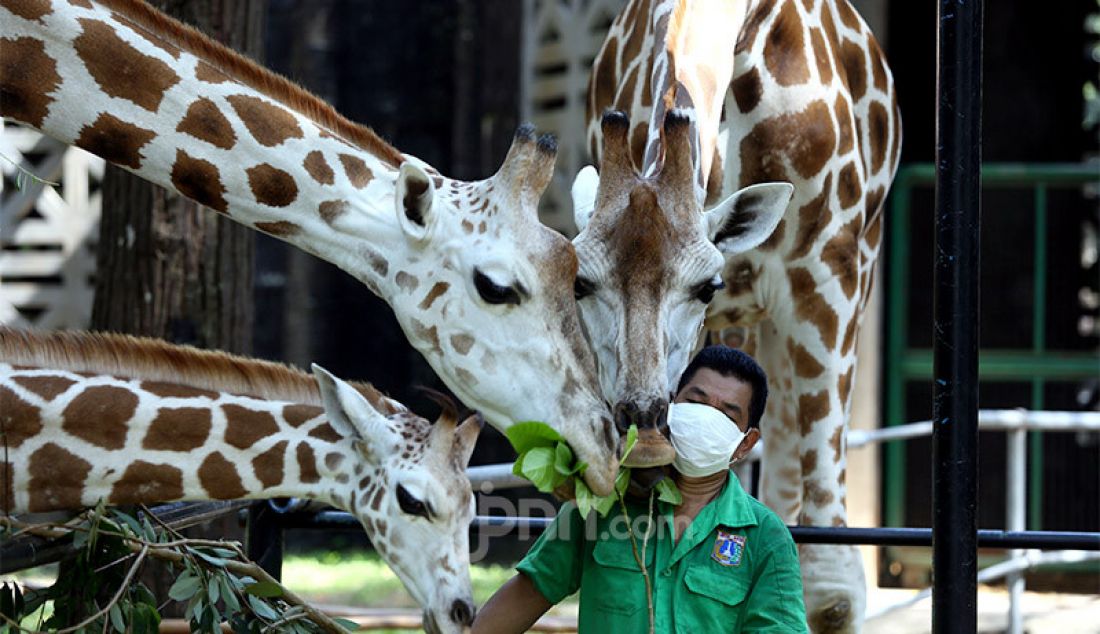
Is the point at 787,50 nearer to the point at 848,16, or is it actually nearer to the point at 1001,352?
the point at 848,16

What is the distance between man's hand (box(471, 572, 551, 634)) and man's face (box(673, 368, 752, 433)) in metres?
0.48

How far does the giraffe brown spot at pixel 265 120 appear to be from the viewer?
3.47 metres

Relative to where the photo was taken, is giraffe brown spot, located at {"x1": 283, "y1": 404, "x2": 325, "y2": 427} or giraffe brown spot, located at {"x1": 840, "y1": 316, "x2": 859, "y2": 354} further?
giraffe brown spot, located at {"x1": 840, "y1": 316, "x2": 859, "y2": 354}

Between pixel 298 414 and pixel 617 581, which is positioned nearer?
pixel 617 581

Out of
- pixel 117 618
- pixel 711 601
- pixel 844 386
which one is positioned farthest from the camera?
pixel 844 386

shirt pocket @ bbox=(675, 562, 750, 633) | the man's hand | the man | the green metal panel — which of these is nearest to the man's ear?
the man

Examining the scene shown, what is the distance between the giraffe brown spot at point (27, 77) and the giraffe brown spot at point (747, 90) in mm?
2145

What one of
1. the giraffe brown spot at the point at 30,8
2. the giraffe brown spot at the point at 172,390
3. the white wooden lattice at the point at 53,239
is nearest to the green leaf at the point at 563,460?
the giraffe brown spot at the point at 172,390

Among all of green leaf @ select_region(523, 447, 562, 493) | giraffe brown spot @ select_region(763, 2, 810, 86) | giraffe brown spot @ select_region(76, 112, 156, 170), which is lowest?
green leaf @ select_region(523, 447, 562, 493)

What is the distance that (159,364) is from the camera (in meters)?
3.48

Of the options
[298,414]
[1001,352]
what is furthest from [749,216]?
[1001,352]

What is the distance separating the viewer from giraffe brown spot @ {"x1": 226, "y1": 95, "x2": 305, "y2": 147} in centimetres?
A: 347

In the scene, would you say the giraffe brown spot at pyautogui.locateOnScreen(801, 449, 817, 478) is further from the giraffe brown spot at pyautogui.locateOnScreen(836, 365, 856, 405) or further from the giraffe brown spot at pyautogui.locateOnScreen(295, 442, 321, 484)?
the giraffe brown spot at pyautogui.locateOnScreen(295, 442, 321, 484)

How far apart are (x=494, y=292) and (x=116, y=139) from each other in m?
0.95
